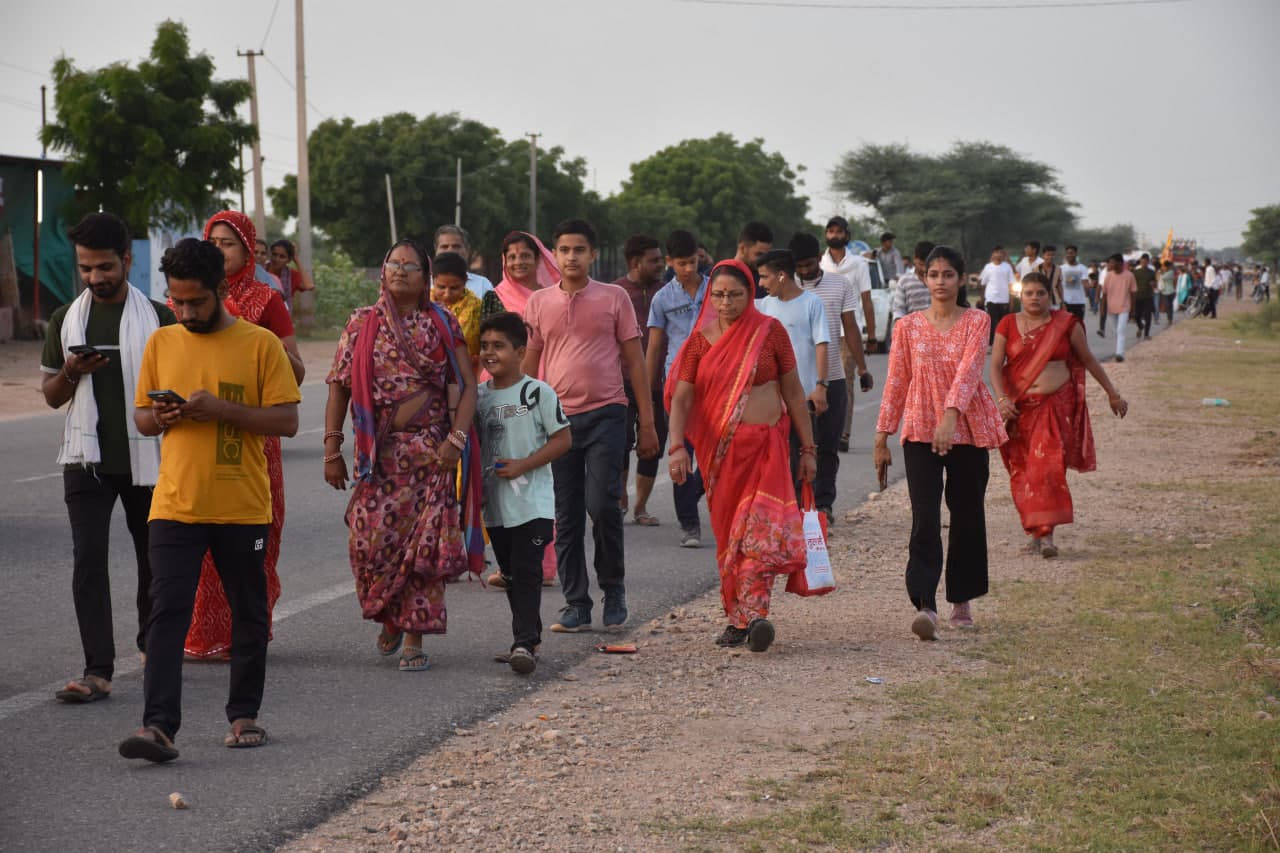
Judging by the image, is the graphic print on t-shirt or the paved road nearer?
the paved road

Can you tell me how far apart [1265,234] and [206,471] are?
116 metres

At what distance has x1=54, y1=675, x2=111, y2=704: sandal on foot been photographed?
591 centimetres

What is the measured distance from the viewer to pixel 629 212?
272 ft

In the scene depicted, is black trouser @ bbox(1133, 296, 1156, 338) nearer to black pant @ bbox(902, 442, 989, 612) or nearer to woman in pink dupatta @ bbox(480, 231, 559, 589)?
woman in pink dupatta @ bbox(480, 231, 559, 589)

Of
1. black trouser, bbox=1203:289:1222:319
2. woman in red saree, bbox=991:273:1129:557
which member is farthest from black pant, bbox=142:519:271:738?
black trouser, bbox=1203:289:1222:319

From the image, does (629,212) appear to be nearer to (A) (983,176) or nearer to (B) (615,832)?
(A) (983,176)

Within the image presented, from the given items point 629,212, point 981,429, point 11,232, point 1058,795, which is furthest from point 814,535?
point 629,212

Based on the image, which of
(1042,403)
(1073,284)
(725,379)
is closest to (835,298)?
(1042,403)

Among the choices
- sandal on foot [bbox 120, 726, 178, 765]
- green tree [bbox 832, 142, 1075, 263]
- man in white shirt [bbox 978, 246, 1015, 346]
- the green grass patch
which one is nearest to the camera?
the green grass patch

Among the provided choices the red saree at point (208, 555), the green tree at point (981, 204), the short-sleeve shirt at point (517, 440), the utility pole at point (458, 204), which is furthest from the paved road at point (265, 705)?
the green tree at point (981, 204)

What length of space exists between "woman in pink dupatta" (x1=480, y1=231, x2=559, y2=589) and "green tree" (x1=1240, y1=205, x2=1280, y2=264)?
110 metres

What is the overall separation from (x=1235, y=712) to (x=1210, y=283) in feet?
171

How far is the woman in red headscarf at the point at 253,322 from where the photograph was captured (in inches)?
259

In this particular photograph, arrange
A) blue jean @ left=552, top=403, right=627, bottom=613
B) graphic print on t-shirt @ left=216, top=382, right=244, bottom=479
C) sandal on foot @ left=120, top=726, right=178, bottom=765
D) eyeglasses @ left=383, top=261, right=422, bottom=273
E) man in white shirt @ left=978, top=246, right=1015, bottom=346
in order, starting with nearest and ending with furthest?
sandal on foot @ left=120, top=726, right=178, bottom=765 → graphic print on t-shirt @ left=216, top=382, right=244, bottom=479 → eyeglasses @ left=383, top=261, right=422, bottom=273 → blue jean @ left=552, top=403, right=627, bottom=613 → man in white shirt @ left=978, top=246, right=1015, bottom=346
